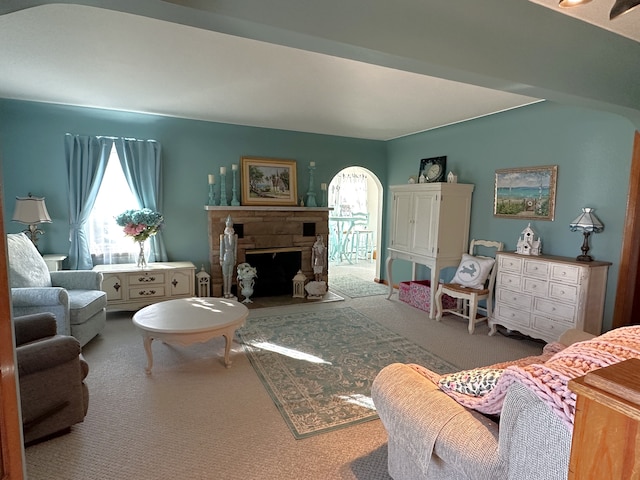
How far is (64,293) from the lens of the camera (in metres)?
2.85

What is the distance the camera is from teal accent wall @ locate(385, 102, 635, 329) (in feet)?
9.80

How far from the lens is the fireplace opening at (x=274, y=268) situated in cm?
503

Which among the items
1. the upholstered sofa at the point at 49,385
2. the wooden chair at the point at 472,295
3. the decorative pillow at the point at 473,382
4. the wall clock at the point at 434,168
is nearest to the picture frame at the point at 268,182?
the wall clock at the point at 434,168

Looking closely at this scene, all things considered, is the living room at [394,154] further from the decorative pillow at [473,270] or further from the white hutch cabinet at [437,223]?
the decorative pillow at [473,270]

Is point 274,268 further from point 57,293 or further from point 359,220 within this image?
point 359,220

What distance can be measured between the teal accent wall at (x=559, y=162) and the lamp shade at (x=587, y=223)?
0.08 meters

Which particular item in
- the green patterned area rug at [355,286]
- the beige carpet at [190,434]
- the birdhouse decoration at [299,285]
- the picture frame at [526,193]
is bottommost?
the beige carpet at [190,434]

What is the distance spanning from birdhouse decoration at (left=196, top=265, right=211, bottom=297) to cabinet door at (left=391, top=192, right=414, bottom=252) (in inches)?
107

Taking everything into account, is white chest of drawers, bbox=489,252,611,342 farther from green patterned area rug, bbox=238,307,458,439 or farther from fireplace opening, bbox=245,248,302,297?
fireplace opening, bbox=245,248,302,297

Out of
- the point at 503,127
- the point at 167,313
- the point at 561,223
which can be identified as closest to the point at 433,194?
the point at 503,127

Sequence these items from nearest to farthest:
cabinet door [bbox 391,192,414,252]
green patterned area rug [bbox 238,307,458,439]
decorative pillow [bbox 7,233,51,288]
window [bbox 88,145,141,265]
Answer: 1. green patterned area rug [bbox 238,307,458,439]
2. decorative pillow [bbox 7,233,51,288]
3. window [bbox 88,145,141,265]
4. cabinet door [bbox 391,192,414,252]

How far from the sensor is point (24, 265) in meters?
3.01

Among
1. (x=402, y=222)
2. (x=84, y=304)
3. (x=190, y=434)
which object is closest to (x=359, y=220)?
(x=402, y=222)

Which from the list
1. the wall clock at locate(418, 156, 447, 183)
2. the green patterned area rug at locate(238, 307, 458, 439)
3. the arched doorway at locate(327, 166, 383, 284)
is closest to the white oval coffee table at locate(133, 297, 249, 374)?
the green patterned area rug at locate(238, 307, 458, 439)
